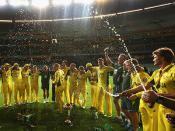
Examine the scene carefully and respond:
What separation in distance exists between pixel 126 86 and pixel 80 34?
2365cm

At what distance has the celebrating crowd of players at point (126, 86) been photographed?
242 centimetres

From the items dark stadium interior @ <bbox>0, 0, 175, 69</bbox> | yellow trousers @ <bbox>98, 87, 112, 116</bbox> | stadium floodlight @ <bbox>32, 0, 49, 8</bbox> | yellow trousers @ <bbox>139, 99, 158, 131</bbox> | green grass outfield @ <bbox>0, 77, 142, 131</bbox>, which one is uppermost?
stadium floodlight @ <bbox>32, 0, 49, 8</bbox>

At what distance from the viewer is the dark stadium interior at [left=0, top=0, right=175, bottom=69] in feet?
73.4

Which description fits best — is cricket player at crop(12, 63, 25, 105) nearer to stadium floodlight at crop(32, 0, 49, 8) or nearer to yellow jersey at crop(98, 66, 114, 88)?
yellow jersey at crop(98, 66, 114, 88)

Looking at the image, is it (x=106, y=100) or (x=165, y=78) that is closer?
(x=165, y=78)

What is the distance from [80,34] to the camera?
27.7 meters

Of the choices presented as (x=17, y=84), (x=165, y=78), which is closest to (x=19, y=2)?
(x=17, y=84)

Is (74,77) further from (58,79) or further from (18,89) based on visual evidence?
(18,89)

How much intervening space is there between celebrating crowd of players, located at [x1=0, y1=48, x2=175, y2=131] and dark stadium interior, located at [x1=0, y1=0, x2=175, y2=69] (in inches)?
625

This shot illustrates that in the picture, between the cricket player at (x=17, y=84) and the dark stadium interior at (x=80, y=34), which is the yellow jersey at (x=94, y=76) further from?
the dark stadium interior at (x=80, y=34)

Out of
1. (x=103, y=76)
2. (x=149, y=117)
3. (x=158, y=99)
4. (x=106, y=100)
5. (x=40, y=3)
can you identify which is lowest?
A: (x=106, y=100)

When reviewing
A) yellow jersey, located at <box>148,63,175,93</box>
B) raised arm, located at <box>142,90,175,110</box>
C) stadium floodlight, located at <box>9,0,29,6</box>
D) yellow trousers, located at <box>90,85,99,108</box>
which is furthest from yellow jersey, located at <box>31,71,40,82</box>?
stadium floodlight, located at <box>9,0,29,6</box>

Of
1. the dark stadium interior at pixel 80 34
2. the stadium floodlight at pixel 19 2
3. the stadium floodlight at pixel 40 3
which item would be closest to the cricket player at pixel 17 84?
the dark stadium interior at pixel 80 34

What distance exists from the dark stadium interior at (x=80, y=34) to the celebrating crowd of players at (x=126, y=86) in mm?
15865
